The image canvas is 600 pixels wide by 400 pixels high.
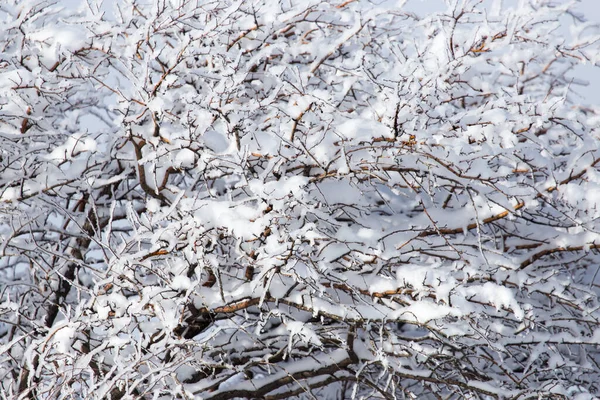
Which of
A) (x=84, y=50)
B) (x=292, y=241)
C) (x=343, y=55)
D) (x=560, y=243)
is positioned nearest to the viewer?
(x=292, y=241)

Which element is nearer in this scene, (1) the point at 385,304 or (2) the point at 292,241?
(2) the point at 292,241

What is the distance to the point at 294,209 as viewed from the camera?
3.10m

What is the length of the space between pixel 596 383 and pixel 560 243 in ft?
7.87

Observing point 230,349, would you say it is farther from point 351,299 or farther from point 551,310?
point 551,310

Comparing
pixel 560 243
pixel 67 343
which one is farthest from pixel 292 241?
pixel 560 243

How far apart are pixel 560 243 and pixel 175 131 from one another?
2.34 m

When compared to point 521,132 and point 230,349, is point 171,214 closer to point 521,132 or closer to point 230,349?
point 230,349

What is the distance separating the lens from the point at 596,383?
5.39 m

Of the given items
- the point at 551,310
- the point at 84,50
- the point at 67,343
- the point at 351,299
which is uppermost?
the point at 84,50

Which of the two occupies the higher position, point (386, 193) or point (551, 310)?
point (386, 193)

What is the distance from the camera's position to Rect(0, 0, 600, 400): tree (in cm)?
309

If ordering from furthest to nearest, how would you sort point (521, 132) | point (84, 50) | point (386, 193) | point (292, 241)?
point (386, 193), point (84, 50), point (521, 132), point (292, 241)

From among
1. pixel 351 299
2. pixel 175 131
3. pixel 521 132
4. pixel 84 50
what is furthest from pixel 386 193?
pixel 84 50

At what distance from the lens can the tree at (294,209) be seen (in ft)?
10.1
